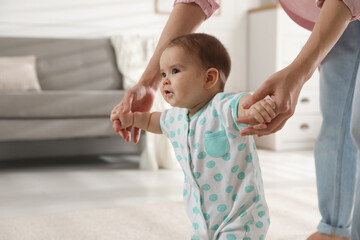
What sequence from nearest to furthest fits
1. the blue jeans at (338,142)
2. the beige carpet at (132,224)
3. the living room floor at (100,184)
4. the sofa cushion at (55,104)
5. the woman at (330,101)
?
1. the woman at (330,101)
2. the blue jeans at (338,142)
3. the beige carpet at (132,224)
4. the living room floor at (100,184)
5. the sofa cushion at (55,104)

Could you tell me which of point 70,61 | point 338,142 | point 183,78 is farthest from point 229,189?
point 70,61

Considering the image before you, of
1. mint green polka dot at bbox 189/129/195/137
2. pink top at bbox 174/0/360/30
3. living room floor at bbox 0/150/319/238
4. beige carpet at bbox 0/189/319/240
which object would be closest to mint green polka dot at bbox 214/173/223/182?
mint green polka dot at bbox 189/129/195/137

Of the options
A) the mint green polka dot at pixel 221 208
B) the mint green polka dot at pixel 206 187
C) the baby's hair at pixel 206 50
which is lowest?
the mint green polka dot at pixel 221 208

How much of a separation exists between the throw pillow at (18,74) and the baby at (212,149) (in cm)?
238

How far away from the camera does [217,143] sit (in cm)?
100

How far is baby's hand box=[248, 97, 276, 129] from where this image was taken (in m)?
0.80

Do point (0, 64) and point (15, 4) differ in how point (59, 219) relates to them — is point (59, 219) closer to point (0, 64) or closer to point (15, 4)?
point (0, 64)

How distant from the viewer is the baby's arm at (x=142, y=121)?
112 cm

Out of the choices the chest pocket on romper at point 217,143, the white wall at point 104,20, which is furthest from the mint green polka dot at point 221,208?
the white wall at point 104,20

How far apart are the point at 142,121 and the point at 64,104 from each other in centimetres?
180

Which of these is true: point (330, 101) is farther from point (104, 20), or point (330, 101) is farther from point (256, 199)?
point (104, 20)

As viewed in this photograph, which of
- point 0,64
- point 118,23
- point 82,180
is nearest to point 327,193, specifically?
point 82,180

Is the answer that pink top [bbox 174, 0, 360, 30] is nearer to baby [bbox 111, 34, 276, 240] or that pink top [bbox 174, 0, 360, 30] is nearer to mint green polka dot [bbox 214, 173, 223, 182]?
baby [bbox 111, 34, 276, 240]

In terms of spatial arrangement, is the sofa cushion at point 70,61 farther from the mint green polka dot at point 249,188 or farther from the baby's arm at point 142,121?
the mint green polka dot at point 249,188
